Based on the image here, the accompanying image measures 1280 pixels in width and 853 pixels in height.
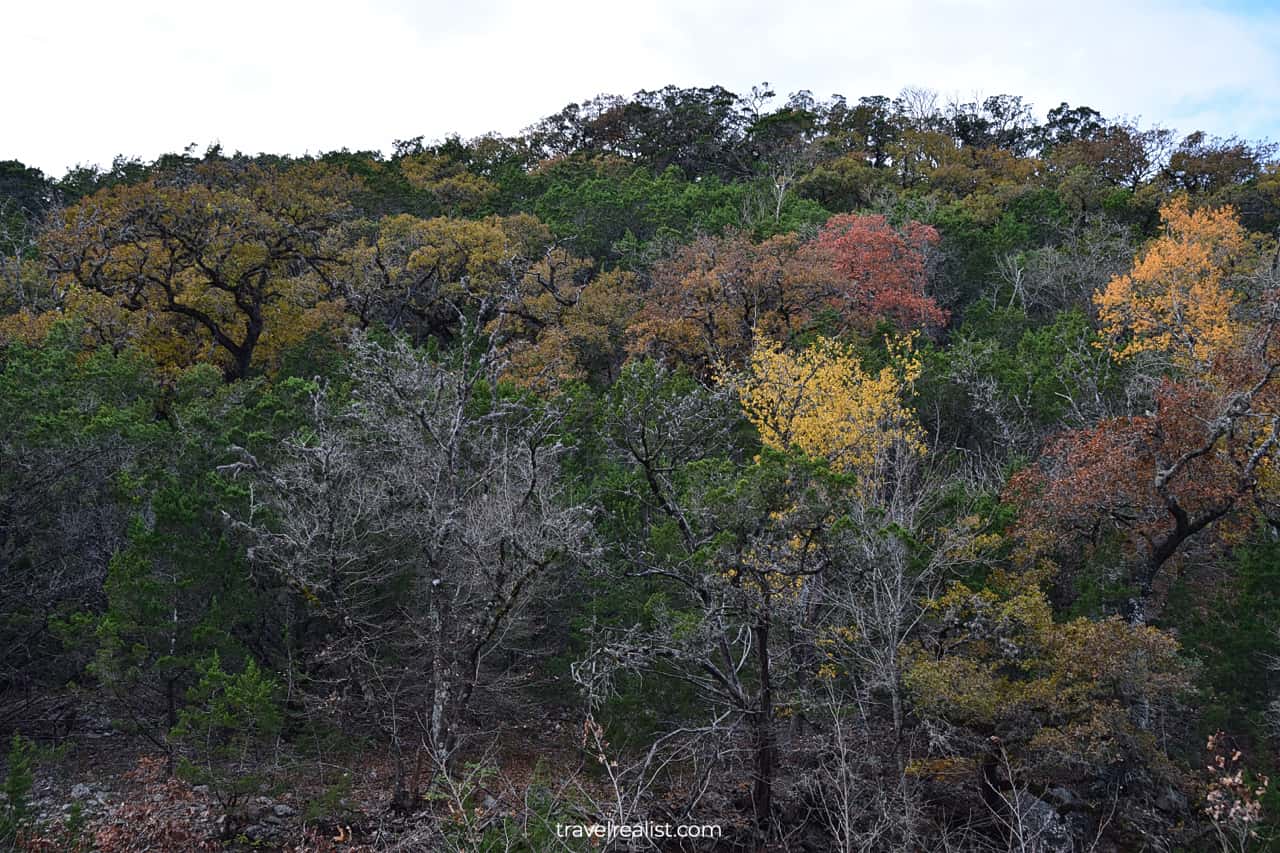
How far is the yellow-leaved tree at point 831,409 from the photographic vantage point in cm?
1648

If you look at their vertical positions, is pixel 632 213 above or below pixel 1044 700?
above

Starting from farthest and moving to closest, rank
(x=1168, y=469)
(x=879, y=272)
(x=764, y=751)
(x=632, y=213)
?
(x=632, y=213)
(x=879, y=272)
(x=1168, y=469)
(x=764, y=751)

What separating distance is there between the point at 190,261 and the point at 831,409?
19598 mm

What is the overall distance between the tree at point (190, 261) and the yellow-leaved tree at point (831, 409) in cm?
1551

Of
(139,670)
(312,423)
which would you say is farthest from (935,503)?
(139,670)

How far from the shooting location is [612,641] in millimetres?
13086

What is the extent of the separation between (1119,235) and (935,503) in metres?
25.6

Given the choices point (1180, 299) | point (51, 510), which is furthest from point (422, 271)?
point (1180, 299)

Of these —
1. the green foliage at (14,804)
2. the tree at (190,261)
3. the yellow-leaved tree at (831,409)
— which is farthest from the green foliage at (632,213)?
the green foliage at (14,804)

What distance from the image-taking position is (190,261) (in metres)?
25.4

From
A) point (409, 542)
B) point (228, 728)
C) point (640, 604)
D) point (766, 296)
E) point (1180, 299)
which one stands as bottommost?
point (228, 728)

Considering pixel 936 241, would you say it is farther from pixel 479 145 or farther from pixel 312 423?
pixel 479 145

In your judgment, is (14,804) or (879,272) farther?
(879,272)

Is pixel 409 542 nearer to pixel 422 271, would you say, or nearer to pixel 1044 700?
pixel 1044 700
